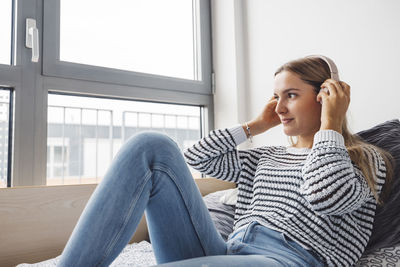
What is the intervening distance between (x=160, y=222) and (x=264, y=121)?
0.63m

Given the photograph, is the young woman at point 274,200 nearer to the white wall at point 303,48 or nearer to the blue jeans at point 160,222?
the blue jeans at point 160,222

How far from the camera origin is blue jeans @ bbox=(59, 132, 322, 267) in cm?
74

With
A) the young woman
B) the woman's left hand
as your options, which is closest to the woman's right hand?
the young woman

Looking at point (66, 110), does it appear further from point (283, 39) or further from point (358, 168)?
point (358, 168)

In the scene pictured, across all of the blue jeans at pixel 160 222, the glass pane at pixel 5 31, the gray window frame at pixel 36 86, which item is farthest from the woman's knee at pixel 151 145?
the glass pane at pixel 5 31

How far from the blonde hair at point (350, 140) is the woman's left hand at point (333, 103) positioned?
7 cm

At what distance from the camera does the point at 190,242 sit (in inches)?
33.9

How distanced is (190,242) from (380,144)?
736mm

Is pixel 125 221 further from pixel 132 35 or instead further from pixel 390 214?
pixel 132 35

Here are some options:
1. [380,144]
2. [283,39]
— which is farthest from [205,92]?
[380,144]

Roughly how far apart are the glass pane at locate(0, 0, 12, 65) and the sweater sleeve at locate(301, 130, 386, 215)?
4.30ft

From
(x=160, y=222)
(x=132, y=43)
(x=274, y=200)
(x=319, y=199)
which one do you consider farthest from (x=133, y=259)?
(x=132, y=43)

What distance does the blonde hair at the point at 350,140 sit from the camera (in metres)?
1.01

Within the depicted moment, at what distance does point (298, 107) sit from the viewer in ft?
3.71
